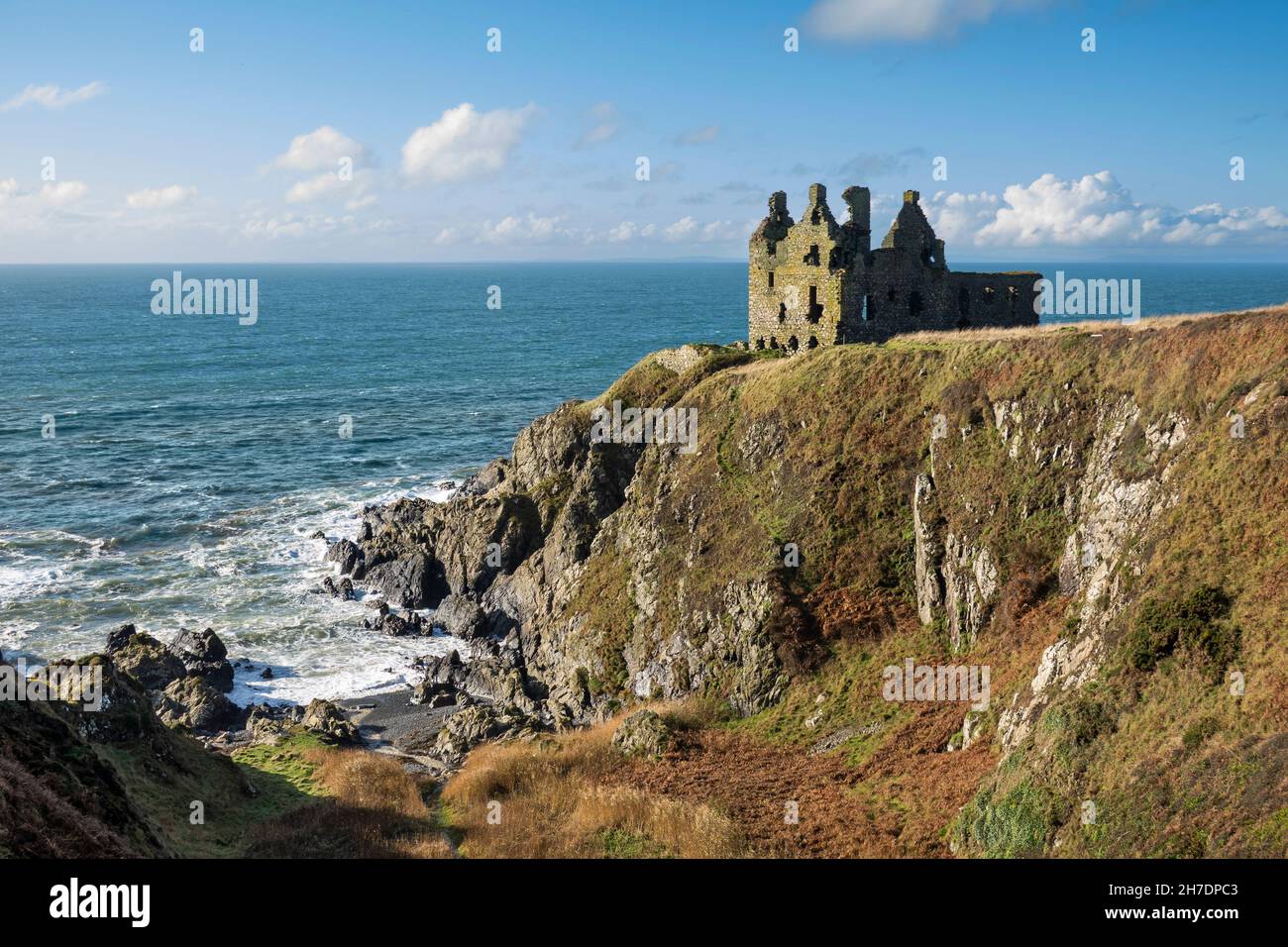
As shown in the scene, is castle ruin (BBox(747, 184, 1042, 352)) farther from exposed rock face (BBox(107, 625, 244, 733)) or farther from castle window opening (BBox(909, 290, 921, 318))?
exposed rock face (BBox(107, 625, 244, 733))

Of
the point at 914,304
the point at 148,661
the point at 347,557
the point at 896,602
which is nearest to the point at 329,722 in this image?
the point at 148,661

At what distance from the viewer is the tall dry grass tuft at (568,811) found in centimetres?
2849

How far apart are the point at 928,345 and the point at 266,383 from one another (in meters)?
120

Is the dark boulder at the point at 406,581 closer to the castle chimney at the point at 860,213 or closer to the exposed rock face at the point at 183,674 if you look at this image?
the exposed rock face at the point at 183,674

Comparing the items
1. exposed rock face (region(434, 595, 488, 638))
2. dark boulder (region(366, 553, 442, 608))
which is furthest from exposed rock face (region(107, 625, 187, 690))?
exposed rock face (region(434, 595, 488, 638))

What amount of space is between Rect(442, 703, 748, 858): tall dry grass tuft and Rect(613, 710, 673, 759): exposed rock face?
2.03ft

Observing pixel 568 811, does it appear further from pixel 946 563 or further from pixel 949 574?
pixel 946 563

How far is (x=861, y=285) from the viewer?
59.3m

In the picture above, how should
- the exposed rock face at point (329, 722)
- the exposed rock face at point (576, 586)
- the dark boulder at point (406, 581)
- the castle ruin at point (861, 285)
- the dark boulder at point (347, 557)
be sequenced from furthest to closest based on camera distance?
1. the dark boulder at point (347, 557)
2. the dark boulder at point (406, 581)
3. the castle ruin at point (861, 285)
4. the exposed rock face at point (329, 722)
5. the exposed rock face at point (576, 586)

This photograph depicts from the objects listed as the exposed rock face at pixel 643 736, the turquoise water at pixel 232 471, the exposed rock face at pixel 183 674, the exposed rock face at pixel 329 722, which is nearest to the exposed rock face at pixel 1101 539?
the exposed rock face at pixel 643 736

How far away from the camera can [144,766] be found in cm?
3294

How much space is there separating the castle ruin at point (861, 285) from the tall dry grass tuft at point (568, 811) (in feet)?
101

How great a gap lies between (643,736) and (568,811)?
639 centimetres
